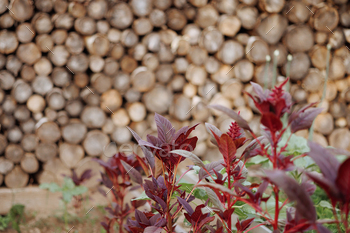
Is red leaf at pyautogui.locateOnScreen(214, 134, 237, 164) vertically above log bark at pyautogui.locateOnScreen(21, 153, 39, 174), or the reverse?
red leaf at pyautogui.locateOnScreen(214, 134, 237, 164)

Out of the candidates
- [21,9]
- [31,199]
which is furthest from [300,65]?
[31,199]

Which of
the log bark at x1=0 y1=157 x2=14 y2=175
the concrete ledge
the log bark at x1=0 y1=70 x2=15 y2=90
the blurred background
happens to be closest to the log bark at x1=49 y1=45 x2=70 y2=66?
the blurred background

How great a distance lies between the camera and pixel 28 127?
1508 millimetres

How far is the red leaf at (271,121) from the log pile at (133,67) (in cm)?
116

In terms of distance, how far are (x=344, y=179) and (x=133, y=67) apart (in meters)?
1.35

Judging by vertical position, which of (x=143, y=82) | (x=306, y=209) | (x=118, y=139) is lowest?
(x=118, y=139)

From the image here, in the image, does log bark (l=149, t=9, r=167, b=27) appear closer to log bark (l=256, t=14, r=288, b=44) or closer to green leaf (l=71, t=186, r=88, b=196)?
log bark (l=256, t=14, r=288, b=44)

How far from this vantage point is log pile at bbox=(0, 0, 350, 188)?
1.48 metres

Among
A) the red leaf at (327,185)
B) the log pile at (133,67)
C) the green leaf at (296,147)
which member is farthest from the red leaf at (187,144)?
the log pile at (133,67)

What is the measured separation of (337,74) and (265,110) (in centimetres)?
140

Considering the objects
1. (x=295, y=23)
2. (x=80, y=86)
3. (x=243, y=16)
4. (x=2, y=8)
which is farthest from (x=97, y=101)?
(x=295, y=23)

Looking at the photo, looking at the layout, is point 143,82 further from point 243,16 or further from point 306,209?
point 306,209

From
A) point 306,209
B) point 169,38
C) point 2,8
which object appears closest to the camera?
point 306,209

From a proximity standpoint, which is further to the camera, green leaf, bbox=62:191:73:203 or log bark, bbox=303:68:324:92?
log bark, bbox=303:68:324:92
